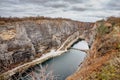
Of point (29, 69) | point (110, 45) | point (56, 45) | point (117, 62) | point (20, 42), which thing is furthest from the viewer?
point (56, 45)

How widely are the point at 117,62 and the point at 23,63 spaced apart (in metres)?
54.5

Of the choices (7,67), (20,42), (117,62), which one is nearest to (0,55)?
(7,67)

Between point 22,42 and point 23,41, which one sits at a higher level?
point 23,41

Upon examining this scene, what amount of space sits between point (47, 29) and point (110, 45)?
3596 inches

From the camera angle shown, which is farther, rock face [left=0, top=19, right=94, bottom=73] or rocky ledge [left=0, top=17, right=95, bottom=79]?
rock face [left=0, top=19, right=94, bottom=73]

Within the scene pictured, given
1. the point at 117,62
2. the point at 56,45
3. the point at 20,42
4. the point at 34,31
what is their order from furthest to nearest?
the point at 56,45 → the point at 34,31 → the point at 20,42 → the point at 117,62

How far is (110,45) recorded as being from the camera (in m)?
34.2

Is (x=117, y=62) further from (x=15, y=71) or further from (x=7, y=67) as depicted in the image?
(x=7, y=67)

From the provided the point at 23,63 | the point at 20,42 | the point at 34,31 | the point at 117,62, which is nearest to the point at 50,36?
the point at 34,31

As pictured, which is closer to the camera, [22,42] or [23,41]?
[22,42]

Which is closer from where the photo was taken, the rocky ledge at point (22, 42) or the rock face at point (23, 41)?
the rocky ledge at point (22, 42)

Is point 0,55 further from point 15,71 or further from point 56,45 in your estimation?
point 56,45

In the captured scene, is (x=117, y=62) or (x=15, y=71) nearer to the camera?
(x=117, y=62)

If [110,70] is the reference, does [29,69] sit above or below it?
below
